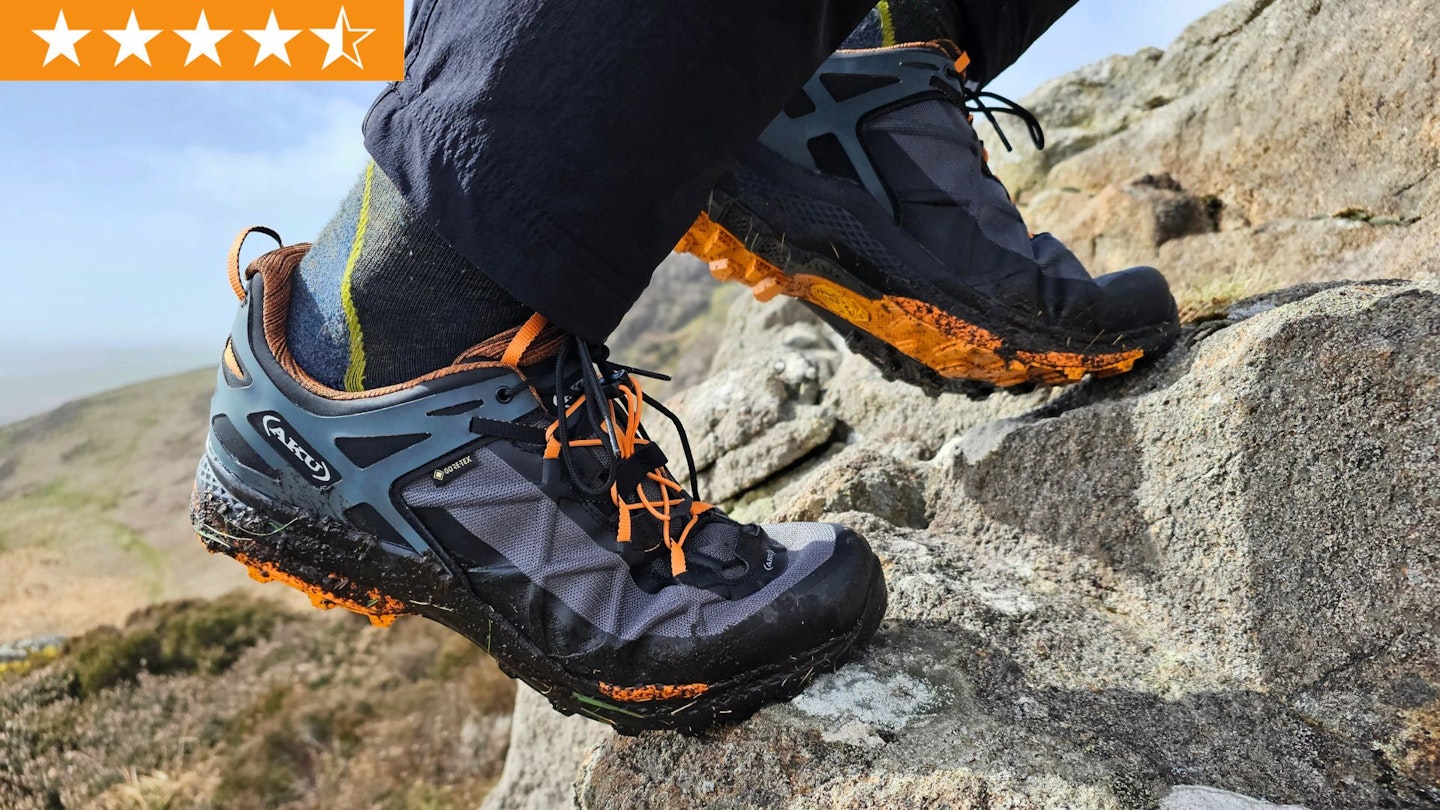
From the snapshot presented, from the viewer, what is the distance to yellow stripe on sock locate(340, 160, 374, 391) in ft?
3.81

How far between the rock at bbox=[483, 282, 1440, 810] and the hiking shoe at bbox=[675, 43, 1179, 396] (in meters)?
0.18

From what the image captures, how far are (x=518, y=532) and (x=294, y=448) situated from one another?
A: 36 cm

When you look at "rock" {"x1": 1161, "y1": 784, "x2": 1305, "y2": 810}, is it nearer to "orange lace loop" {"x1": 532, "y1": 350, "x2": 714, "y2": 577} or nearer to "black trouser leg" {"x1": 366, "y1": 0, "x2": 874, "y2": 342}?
"orange lace loop" {"x1": 532, "y1": 350, "x2": 714, "y2": 577}

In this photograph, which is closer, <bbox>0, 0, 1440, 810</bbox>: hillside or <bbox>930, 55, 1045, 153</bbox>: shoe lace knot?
<bbox>0, 0, 1440, 810</bbox>: hillside

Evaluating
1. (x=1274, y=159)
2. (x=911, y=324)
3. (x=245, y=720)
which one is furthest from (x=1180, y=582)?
(x=245, y=720)

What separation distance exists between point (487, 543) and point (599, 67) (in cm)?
72

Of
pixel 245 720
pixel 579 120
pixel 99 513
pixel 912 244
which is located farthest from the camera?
pixel 99 513

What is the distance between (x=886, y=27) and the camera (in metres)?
1.73

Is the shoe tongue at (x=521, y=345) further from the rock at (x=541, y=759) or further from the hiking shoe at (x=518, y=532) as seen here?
the rock at (x=541, y=759)

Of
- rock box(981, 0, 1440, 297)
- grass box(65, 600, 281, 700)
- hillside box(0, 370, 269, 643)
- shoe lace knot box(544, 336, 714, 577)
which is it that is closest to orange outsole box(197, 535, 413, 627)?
shoe lace knot box(544, 336, 714, 577)

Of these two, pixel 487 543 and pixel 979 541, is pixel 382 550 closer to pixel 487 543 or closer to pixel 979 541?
pixel 487 543

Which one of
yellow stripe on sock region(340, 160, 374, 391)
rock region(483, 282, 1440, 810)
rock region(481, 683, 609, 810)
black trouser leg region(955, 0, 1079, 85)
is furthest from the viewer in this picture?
rock region(481, 683, 609, 810)

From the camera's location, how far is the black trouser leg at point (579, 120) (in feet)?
2.81

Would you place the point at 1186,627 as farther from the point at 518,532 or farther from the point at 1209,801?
the point at 518,532
